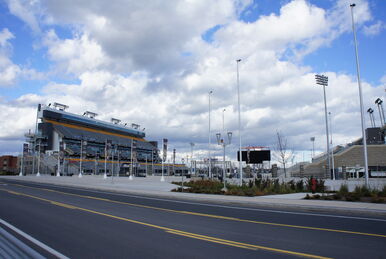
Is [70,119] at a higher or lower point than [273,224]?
higher

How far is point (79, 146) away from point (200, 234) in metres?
87.8

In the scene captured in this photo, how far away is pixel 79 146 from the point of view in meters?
90.3

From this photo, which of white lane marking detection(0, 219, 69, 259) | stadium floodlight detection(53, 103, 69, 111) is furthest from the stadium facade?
white lane marking detection(0, 219, 69, 259)

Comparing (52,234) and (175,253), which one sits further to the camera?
(52,234)

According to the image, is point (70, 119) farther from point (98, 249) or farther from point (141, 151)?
point (98, 249)

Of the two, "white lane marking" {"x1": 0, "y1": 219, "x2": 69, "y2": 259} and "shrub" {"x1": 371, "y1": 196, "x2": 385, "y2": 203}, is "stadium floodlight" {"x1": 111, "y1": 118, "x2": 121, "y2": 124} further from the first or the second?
"white lane marking" {"x1": 0, "y1": 219, "x2": 69, "y2": 259}

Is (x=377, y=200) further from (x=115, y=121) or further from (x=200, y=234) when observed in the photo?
(x=115, y=121)

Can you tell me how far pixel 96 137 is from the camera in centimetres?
10112

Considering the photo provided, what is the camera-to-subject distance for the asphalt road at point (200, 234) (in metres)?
6.94

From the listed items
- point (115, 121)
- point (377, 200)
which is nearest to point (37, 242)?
point (377, 200)

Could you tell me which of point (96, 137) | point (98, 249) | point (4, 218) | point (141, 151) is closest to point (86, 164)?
point (96, 137)

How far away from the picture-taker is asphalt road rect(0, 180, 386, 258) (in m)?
6.94

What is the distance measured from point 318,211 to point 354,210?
1.52 metres

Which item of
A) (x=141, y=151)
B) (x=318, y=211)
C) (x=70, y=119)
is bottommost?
(x=318, y=211)
